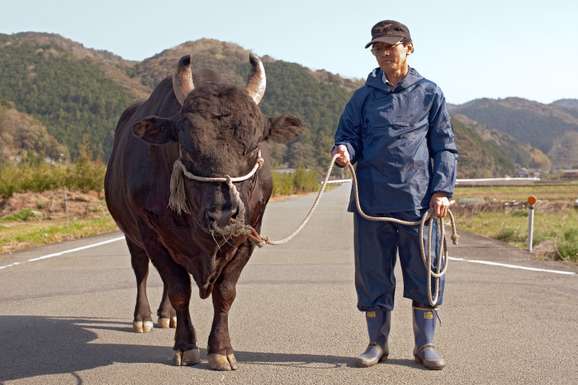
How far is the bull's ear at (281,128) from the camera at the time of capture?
5.27m

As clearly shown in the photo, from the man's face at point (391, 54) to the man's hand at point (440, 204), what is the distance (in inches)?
39.8

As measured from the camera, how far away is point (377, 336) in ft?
18.1

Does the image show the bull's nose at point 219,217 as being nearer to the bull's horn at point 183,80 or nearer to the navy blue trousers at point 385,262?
the bull's horn at point 183,80

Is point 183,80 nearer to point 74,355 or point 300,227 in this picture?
point 300,227

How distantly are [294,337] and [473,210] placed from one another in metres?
21.7

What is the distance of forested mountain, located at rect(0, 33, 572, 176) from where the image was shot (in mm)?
121750

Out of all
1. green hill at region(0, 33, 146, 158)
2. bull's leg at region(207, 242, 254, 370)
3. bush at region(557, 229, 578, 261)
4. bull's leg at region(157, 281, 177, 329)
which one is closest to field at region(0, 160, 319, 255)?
bush at region(557, 229, 578, 261)

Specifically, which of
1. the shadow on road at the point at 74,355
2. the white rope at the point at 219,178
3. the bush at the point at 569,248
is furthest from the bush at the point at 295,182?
the white rope at the point at 219,178

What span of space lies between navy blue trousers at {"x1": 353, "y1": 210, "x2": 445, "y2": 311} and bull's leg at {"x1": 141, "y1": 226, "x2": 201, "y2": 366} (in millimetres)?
1341

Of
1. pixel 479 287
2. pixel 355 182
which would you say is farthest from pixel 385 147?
pixel 479 287

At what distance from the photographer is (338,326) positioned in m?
6.66

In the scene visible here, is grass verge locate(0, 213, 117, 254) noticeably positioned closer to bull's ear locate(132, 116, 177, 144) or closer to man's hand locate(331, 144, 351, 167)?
bull's ear locate(132, 116, 177, 144)

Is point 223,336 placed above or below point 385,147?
below

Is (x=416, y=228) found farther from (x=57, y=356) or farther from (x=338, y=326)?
(x=57, y=356)
